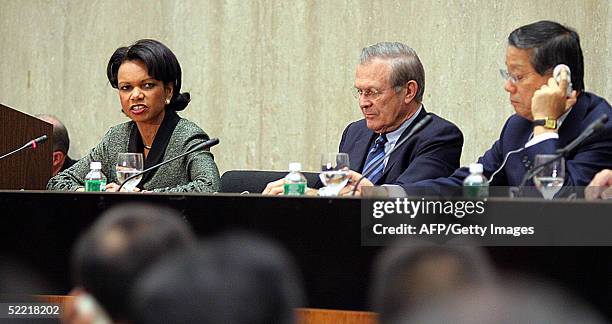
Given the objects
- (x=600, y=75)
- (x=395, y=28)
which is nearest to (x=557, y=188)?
(x=600, y=75)

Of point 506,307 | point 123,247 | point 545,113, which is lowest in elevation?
point 506,307

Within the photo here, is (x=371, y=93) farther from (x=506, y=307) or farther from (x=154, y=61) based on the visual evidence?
(x=506, y=307)

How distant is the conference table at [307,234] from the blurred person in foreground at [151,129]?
111 centimetres

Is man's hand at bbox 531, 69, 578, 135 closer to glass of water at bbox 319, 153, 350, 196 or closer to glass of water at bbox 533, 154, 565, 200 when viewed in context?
glass of water at bbox 533, 154, 565, 200

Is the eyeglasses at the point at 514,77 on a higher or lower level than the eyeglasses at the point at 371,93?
higher

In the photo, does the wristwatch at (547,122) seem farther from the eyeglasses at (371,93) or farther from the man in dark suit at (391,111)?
the eyeglasses at (371,93)

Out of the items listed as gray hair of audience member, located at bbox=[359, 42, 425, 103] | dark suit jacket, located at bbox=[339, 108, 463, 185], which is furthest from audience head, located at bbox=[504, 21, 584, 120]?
gray hair of audience member, located at bbox=[359, 42, 425, 103]

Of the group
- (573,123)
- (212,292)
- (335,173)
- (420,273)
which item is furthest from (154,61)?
(212,292)

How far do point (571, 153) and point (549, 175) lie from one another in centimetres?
42

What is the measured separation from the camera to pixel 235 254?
2682 millimetres

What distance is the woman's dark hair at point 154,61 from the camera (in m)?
4.56

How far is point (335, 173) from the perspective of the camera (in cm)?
371

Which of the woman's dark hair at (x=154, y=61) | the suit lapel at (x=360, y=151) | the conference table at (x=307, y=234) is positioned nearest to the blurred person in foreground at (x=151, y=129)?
the woman's dark hair at (x=154, y=61)

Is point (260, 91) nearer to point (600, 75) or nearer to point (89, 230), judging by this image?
point (600, 75)
